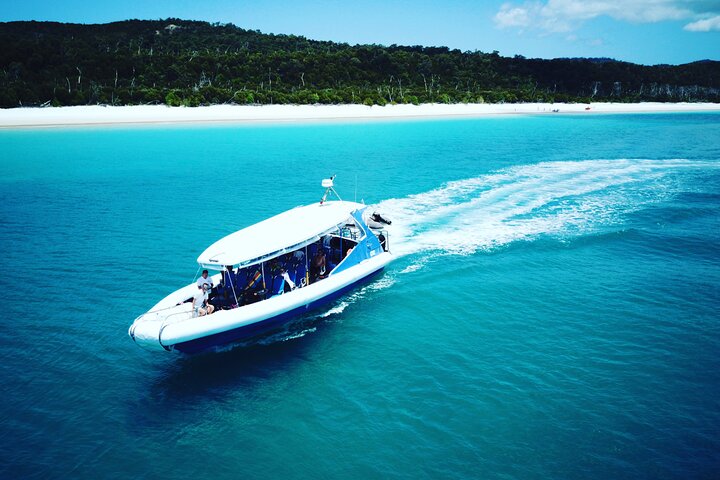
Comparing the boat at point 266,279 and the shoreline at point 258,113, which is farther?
the shoreline at point 258,113

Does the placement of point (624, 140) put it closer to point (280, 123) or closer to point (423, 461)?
point (280, 123)

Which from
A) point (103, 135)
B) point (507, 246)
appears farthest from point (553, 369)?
point (103, 135)

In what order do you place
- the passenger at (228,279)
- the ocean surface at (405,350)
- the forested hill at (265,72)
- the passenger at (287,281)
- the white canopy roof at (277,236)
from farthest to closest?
the forested hill at (265,72), the passenger at (287,281), the white canopy roof at (277,236), the passenger at (228,279), the ocean surface at (405,350)

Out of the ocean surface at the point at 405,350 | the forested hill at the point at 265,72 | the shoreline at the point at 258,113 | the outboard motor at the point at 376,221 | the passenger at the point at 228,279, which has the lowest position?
the ocean surface at the point at 405,350

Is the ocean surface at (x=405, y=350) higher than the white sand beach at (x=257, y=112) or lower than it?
lower

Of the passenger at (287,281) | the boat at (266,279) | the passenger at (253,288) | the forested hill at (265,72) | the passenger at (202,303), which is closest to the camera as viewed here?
the boat at (266,279)

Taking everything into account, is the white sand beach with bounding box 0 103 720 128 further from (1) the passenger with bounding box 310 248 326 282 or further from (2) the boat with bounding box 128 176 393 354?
(1) the passenger with bounding box 310 248 326 282

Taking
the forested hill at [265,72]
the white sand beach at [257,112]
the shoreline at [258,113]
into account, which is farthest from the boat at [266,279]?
the forested hill at [265,72]

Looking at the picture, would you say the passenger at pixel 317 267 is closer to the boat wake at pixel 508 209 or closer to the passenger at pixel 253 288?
the boat wake at pixel 508 209
